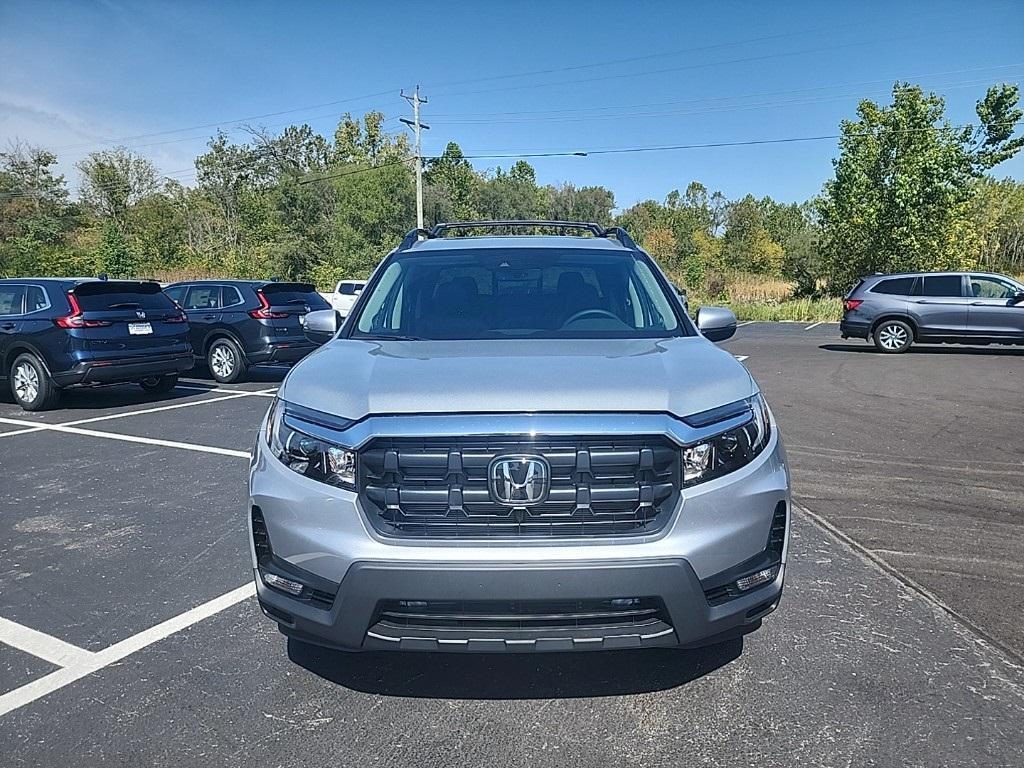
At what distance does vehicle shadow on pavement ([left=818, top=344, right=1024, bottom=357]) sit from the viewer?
16792 mm

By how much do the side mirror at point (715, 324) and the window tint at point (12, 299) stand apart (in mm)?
8932

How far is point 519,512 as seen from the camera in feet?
8.18

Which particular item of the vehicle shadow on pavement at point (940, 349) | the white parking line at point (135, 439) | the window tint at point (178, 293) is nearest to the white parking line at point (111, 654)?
the white parking line at point (135, 439)

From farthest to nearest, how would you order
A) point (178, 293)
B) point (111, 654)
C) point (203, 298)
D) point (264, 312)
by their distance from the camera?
point (178, 293)
point (203, 298)
point (264, 312)
point (111, 654)

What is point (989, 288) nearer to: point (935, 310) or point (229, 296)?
point (935, 310)

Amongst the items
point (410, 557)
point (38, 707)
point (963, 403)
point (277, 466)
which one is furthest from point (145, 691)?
point (963, 403)

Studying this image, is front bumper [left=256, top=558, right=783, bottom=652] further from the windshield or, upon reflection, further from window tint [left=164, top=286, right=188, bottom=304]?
window tint [left=164, top=286, right=188, bottom=304]

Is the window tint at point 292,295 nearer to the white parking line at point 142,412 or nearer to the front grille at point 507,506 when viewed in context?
the white parking line at point 142,412

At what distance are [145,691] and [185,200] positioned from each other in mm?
62482

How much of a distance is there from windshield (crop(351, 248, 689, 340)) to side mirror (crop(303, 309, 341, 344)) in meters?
0.43

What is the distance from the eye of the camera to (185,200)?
58.9m

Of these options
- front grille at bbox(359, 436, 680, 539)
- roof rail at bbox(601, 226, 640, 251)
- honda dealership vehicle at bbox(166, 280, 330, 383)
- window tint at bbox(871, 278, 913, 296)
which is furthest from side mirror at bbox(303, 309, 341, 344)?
window tint at bbox(871, 278, 913, 296)


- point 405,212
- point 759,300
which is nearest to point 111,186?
point 405,212

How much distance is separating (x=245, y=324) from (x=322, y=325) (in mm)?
8410
